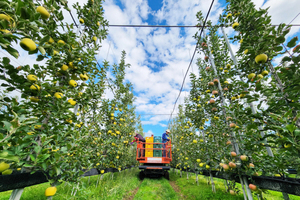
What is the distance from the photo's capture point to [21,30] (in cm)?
104

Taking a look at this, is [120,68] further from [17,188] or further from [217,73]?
[17,188]

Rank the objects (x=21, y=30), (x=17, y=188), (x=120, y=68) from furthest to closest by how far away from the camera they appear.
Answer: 1. (x=120, y=68)
2. (x=17, y=188)
3. (x=21, y=30)

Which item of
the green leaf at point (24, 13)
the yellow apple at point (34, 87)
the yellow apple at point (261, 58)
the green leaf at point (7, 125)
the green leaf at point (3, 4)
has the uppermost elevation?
the yellow apple at point (261, 58)

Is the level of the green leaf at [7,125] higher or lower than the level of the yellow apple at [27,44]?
lower

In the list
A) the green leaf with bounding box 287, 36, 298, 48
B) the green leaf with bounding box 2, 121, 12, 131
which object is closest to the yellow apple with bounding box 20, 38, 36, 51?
the green leaf with bounding box 2, 121, 12, 131

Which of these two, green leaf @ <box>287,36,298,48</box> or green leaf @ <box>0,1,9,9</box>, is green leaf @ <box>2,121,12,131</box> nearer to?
green leaf @ <box>0,1,9,9</box>

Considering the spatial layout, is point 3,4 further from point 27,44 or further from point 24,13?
point 27,44

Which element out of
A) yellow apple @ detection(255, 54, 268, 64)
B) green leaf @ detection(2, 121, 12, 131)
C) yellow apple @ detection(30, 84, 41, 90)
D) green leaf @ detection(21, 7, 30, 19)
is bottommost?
green leaf @ detection(2, 121, 12, 131)

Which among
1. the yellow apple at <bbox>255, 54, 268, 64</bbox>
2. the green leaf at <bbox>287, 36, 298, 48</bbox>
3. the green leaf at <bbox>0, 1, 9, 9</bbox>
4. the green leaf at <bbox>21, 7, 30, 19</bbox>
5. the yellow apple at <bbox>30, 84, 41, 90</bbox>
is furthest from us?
the yellow apple at <bbox>255, 54, 268, 64</bbox>

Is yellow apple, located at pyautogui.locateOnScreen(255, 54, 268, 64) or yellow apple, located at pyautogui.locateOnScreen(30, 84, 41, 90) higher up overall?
yellow apple, located at pyautogui.locateOnScreen(255, 54, 268, 64)

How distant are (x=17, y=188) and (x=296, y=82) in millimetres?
3567

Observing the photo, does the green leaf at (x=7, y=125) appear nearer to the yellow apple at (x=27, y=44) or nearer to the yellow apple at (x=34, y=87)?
the yellow apple at (x=34, y=87)

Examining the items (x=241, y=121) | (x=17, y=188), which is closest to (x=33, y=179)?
(x=17, y=188)

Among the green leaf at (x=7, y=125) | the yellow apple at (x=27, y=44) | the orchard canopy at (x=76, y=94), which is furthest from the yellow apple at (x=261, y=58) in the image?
the green leaf at (x=7, y=125)
